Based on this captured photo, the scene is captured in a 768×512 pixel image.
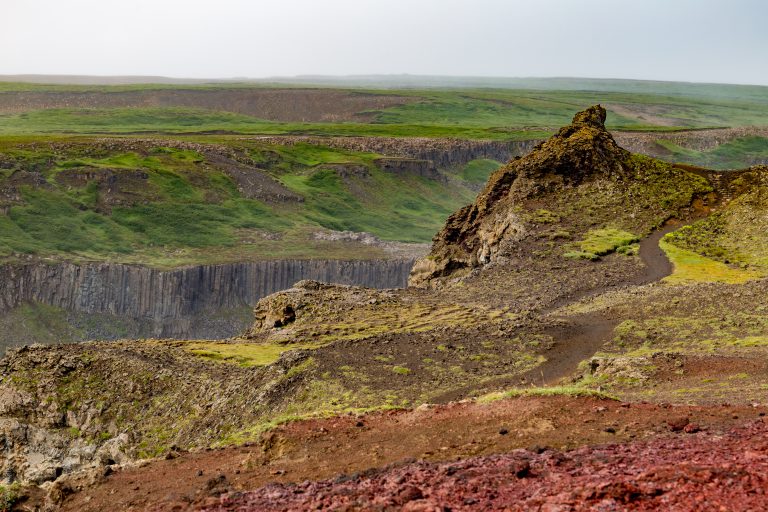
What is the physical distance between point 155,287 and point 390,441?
7682cm

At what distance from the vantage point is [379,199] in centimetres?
14062

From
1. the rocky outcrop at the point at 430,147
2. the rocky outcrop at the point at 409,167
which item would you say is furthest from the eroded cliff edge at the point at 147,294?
the rocky outcrop at the point at 430,147

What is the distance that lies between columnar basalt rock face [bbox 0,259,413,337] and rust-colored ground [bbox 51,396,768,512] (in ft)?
232

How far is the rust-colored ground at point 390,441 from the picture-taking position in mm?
17000

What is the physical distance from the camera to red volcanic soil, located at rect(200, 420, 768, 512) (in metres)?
12.5

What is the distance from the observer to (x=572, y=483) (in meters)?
13.6

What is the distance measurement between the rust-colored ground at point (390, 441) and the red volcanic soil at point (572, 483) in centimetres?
78

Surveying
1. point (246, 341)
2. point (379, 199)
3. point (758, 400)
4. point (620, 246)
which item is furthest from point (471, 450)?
point (379, 199)

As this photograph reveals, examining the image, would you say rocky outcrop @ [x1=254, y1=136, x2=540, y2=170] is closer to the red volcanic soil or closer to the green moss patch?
the green moss patch

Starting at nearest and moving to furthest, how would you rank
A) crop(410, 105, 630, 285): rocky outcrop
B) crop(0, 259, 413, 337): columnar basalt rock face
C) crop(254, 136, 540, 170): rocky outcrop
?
crop(410, 105, 630, 285): rocky outcrop → crop(0, 259, 413, 337): columnar basalt rock face → crop(254, 136, 540, 170): rocky outcrop

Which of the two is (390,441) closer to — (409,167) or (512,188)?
(512,188)

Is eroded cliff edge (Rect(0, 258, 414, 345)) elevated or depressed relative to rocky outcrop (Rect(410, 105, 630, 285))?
depressed

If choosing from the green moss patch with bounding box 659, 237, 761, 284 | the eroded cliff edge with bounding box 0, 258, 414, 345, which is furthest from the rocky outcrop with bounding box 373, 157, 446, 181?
the green moss patch with bounding box 659, 237, 761, 284

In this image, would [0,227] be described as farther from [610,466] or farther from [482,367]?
[610,466]
